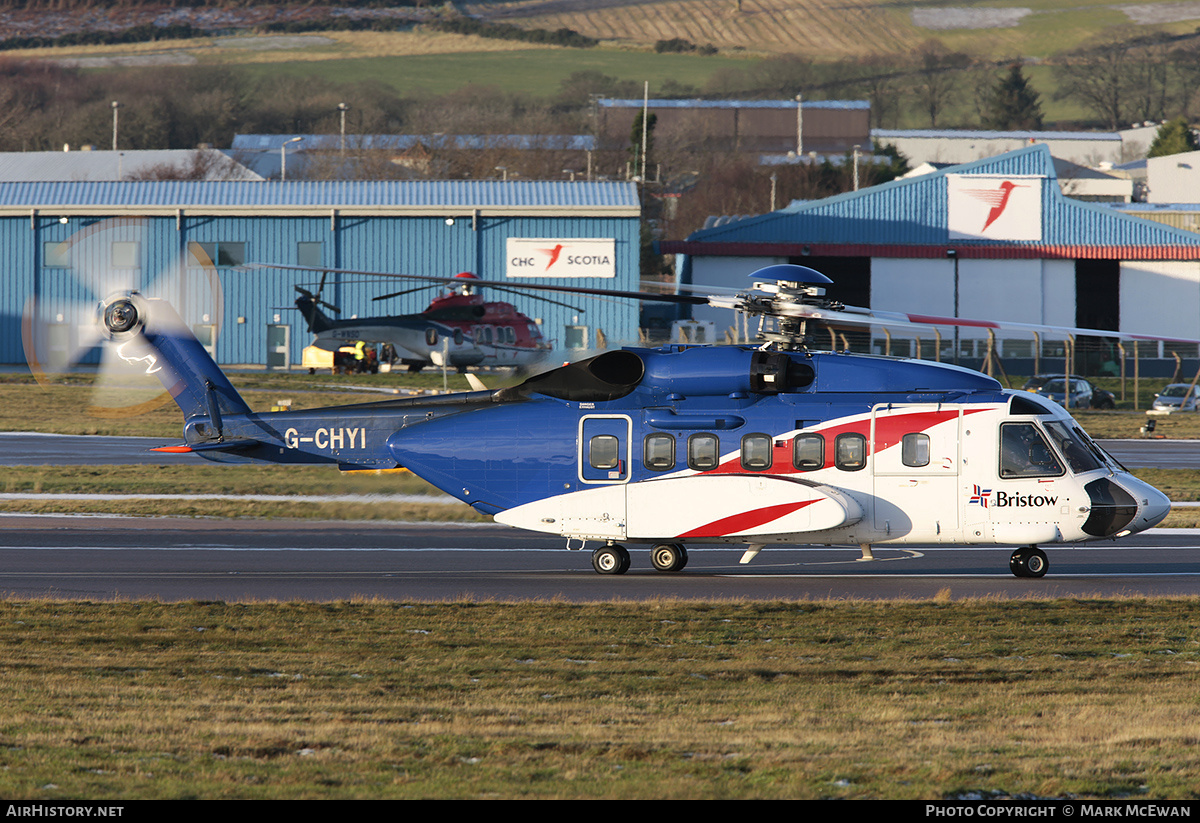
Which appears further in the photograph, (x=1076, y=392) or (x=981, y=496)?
(x=1076, y=392)

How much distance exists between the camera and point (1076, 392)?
43.2m

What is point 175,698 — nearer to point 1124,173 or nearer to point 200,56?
point 1124,173

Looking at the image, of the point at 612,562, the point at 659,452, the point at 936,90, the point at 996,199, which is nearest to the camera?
the point at 659,452

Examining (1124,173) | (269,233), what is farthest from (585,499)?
(1124,173)

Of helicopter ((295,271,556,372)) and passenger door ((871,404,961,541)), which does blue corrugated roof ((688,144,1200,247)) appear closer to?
helicopter ((295,271,556,372))

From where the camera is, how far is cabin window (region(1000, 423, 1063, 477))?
51.0 feet

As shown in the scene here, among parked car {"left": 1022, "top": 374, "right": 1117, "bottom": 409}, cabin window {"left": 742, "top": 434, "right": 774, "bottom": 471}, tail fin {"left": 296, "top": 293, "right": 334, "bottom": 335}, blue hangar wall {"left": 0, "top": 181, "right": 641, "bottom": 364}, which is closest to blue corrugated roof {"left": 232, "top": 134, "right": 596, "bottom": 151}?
blue hangar wall {"left": 0, "top": 181, "right": 641, "bottom": 364}

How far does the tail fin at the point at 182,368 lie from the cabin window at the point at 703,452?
272 inches

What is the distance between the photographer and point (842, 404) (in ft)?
52.2

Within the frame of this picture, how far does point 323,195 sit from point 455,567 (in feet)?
142

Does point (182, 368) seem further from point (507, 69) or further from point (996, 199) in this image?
point (507, 69)

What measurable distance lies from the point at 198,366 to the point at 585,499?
654cm

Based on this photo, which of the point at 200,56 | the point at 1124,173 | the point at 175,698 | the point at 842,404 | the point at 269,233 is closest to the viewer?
the point at 175,698

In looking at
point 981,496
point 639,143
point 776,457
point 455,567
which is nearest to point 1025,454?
point 981,496
